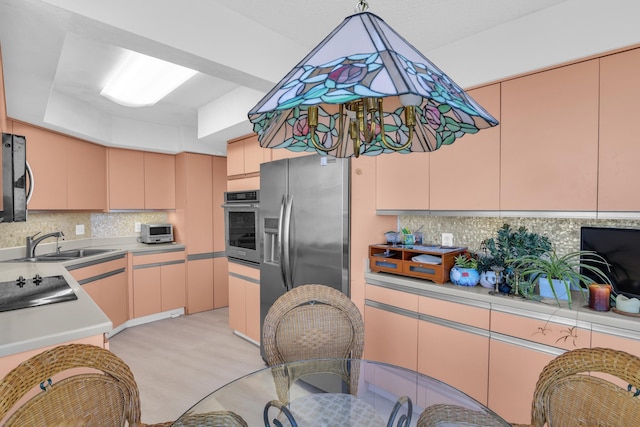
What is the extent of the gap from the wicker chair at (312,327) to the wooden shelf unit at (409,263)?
74 centimetres

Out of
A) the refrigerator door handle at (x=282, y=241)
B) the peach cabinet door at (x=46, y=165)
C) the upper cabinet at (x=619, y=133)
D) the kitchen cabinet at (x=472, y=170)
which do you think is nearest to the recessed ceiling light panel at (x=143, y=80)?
the peach cabinet door at (x=46, y=165)

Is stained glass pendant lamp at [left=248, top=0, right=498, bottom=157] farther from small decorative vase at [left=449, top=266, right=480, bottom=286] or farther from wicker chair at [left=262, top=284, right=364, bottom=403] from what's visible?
small decorative vase at [left=449, top=266, right=480, bottom=286]

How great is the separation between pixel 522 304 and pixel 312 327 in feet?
3.81

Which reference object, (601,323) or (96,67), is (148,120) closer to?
(96,67)

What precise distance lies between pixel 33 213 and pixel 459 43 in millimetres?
4314

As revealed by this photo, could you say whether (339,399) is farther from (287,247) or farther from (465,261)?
(287,247)

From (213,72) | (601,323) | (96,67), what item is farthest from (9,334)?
(601,323)

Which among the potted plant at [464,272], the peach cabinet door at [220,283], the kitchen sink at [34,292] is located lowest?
the peach cabinet door at [220,283]

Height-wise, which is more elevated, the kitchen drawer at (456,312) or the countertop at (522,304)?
the countertop at (522,304)

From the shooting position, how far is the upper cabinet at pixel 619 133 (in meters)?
1.60

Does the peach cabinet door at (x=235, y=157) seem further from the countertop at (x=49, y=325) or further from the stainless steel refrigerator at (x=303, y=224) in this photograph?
the countertop at (x=49, y=325)

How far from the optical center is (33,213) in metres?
3.46

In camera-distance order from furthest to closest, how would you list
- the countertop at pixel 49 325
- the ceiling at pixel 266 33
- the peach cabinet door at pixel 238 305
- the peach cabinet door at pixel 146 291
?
1. the peach cabinet door at pixel 146 291
2. the peach cabinet door at pixel 238 305
3. the ceiling at pixel 266 33
4. the countertop at pixel 49 325

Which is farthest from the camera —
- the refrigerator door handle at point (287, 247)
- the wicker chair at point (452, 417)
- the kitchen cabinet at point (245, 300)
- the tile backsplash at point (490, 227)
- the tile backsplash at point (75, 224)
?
the kitchen cabinet at point (245, 300)
